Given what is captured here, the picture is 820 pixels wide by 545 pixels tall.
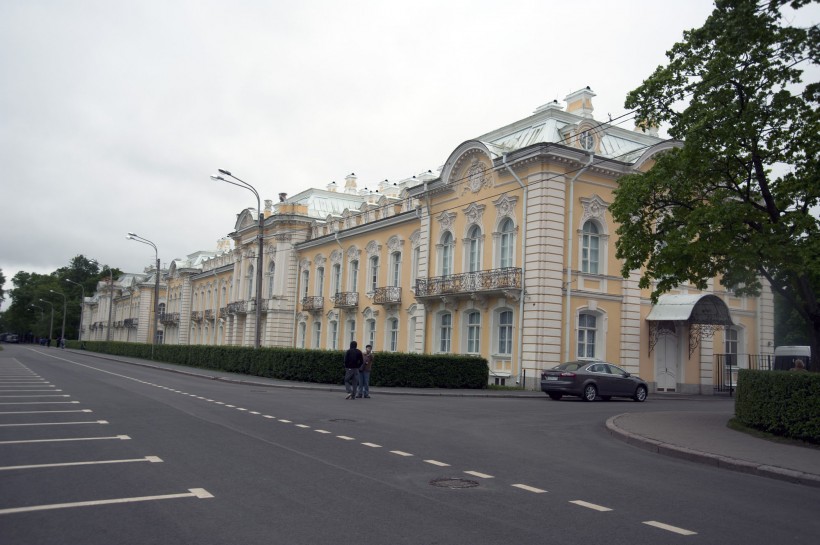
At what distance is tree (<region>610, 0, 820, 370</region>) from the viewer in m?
13.7

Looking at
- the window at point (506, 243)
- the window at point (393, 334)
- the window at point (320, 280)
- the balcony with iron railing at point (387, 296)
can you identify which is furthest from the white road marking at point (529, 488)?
the window at point (320, 280)

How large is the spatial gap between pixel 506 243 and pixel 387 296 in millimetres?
10428

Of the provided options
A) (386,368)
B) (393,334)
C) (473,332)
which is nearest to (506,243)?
(473,332)

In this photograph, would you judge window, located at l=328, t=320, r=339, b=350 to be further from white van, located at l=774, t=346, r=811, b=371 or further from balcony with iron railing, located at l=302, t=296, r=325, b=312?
white van, located at l=774, t=346, r=811, b=371

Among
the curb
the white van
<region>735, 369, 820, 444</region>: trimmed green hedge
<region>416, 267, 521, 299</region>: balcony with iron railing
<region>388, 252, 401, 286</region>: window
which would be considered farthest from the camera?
<region>388, 252, 401, 286</region>: window

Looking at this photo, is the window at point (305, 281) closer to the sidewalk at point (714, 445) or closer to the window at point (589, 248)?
the window at point (589, 248)

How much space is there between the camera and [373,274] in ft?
140

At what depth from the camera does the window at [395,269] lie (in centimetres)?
3969

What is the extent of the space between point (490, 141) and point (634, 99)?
18.7 meters

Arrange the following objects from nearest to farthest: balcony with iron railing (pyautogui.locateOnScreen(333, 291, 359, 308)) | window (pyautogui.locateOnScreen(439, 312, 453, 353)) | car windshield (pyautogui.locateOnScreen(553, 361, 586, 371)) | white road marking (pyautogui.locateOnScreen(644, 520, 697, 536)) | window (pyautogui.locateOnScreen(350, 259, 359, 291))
→ white road marking (pyautogui.locateOnScreen(644, 520, 697, 536))
car windshield (pyautogui.locateOnScreen(553, 361, 586, 371))
window (pyautogui.locateOnScreen(439, 312, 453, 353))
balcony with iron railing (pyautogui.locateOnScreen(333, 291, 359, 308))
window (pyautogui.locateOnScreen(350, 259, 359, 291))

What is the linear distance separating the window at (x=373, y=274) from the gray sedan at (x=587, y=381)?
19.0 meters

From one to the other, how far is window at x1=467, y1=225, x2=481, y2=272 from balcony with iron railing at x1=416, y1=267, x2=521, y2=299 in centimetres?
96

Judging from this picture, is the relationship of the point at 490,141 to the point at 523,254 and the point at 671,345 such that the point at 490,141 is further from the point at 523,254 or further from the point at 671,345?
the point at 671,345

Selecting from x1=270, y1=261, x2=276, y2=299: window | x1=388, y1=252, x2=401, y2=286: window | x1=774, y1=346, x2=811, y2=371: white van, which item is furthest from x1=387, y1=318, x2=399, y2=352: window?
x1=774, y1=346, x2=811, y2=371: white van
